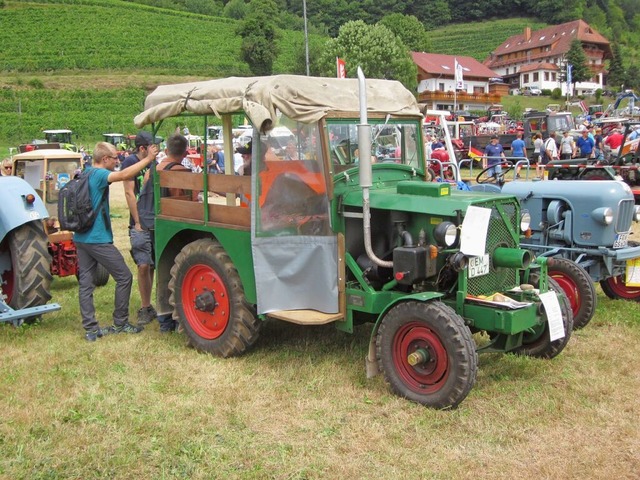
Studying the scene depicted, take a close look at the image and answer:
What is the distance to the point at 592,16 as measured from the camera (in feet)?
366

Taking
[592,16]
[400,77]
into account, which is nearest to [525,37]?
[592,16]

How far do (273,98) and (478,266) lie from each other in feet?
5.98

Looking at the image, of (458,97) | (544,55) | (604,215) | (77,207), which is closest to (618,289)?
(604,215)

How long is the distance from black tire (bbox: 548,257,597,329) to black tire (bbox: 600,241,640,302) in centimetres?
110

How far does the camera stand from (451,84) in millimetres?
71750

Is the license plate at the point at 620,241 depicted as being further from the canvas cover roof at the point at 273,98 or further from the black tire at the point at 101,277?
the black tire at the point at 101,277

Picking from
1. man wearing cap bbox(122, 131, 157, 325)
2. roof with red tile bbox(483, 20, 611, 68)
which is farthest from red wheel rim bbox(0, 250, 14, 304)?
roof with red tile bbox(483, 20, 611, 68)

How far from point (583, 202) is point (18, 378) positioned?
5.42 m

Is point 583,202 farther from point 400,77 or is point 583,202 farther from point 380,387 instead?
point 400,77

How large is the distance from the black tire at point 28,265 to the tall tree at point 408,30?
71699mm

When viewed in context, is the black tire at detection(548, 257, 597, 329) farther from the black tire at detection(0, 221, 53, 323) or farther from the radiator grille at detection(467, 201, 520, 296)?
the black tire at detection(0, 221, 53, 323)

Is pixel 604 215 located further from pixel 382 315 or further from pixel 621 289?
pixel 382 315

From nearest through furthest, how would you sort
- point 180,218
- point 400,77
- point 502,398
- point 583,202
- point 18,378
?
point 502,398 → point 18,378 → point 180,218 → point 583,202 → point 400,77

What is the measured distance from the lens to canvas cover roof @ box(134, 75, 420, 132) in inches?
180
